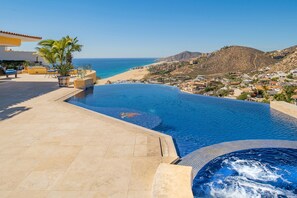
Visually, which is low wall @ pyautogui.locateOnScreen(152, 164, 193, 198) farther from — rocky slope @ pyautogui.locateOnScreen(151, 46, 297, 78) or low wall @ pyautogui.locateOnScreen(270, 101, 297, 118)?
rocky slope @ pyautogui.locateOnScreen(151, 46, 297, 78)

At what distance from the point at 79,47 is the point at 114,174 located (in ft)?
56.0

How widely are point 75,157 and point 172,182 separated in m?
2.54

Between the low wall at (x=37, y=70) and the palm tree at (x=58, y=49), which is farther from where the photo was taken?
the low wall at (x=37, y=70)

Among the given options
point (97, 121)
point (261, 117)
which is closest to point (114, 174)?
point (97, 121)

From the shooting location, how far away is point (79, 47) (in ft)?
66.1

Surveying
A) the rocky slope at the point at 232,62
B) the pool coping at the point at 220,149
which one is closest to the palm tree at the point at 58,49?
the pool coping at the point at 220,149

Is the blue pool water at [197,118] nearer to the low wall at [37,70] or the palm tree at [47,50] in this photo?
the palm tree at [47,50]

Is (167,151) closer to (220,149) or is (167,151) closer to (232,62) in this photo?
(220,149)

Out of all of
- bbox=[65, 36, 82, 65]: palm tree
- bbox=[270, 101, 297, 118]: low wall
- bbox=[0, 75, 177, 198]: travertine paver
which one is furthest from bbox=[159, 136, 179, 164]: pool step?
bbox=[65, 36, 82, 65]: palm tree

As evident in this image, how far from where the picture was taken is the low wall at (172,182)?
4.04 m

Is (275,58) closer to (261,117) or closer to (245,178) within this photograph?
(261,117)

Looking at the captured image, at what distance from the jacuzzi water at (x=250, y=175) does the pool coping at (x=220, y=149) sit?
0.15m

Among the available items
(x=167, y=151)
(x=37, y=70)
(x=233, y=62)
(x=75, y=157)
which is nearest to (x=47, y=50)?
(x=37, y=70)

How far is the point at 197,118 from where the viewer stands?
10.7 metres
